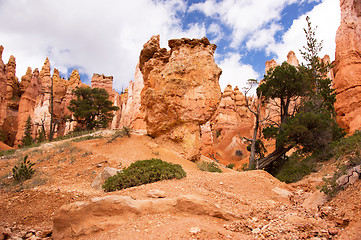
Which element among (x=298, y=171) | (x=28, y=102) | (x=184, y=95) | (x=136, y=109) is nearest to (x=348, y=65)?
(x=298, y=171)

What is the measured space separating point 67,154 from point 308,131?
43.7 ft

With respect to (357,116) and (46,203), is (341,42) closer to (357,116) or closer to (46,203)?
(357,116)

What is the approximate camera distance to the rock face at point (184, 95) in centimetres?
1327

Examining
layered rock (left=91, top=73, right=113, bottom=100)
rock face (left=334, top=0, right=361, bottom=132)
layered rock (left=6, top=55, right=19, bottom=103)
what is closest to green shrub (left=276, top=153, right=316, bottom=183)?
rock face (left=334, top=0, right=361, bottom=132)

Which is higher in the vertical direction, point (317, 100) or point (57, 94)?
point (57, 94)

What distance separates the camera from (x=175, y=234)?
11.3 ft

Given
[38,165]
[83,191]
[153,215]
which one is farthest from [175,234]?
[38,165]

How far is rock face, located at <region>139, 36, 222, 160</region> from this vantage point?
13273 millimetres

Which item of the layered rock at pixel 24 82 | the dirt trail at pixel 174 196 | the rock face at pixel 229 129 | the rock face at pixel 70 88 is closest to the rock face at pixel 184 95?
the dirt trail at pixel 174 196

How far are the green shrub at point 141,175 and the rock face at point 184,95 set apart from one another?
6.05 m

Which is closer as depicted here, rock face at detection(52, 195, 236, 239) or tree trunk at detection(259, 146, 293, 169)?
rock face at detection(52, 195, 236, 239)

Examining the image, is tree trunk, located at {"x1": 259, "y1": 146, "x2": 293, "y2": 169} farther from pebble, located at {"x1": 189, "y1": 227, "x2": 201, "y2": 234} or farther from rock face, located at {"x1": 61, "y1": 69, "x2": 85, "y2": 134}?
rock face, located at {"x1": 61, "y1": 69, "x2": 85, "y2": 134}

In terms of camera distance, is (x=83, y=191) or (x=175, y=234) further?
(x=83, y=191)

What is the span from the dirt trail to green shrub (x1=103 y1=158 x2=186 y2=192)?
330 mm
